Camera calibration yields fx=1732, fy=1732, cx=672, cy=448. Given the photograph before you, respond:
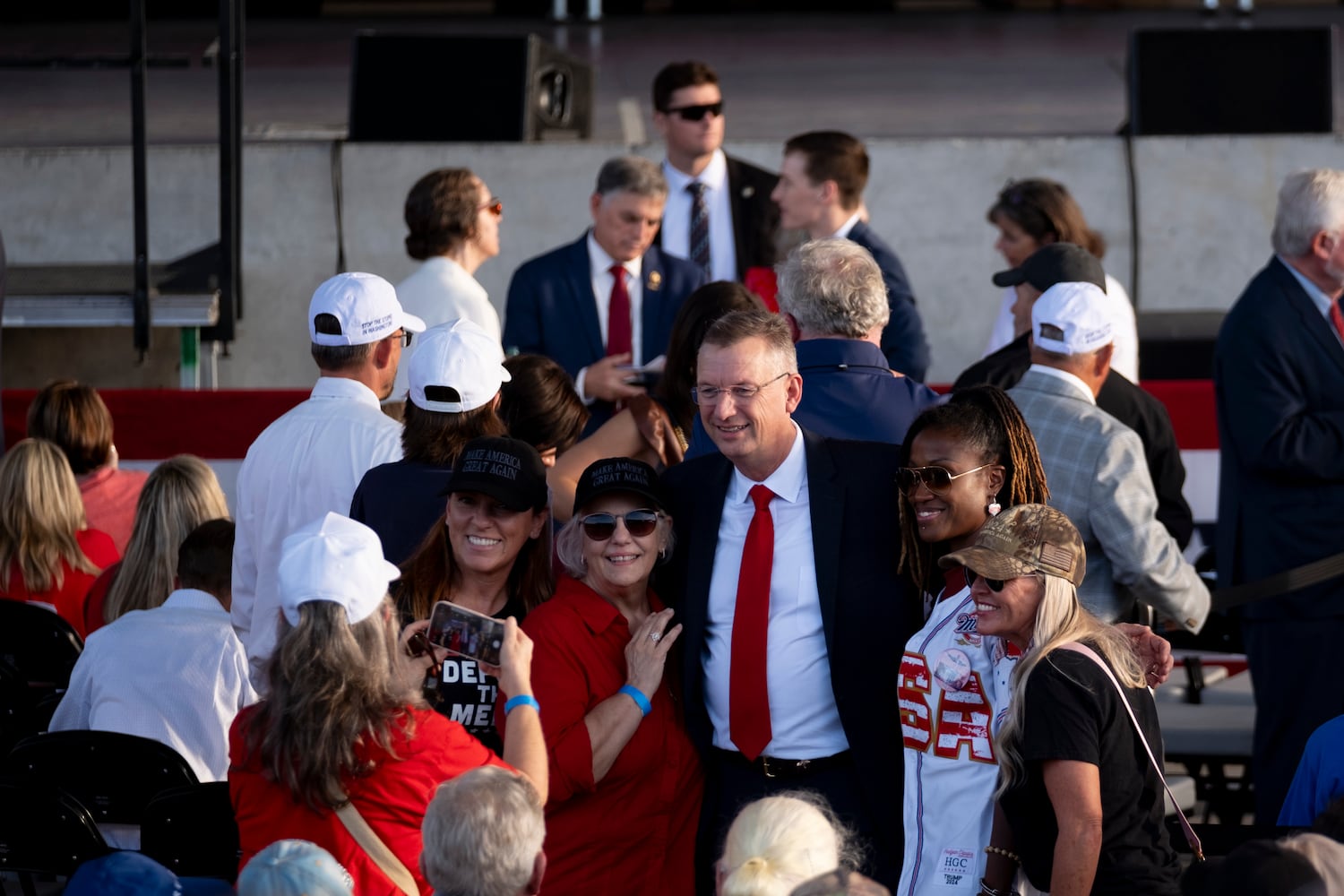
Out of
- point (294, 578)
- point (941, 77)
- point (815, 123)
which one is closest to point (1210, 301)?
point (815, 123)

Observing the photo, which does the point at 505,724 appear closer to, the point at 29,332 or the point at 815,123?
the point at 29,332

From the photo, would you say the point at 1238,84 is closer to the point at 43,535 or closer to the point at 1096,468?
the point at 1096,468

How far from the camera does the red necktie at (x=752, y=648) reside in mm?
3496

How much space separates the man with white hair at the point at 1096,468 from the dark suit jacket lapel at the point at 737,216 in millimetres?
2304

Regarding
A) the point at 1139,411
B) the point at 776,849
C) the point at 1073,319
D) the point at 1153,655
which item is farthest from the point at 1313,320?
the point at 776,849

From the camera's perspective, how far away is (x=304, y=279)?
9414 millimetres

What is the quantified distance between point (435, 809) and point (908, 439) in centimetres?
143

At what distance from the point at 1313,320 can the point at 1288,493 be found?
0.52m

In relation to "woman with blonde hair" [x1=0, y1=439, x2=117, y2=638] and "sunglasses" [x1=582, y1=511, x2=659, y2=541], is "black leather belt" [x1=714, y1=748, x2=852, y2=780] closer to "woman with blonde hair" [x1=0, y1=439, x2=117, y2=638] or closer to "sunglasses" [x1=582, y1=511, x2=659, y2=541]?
"sunglasses" [x1=582, y1=511, x2=659, y2=541]

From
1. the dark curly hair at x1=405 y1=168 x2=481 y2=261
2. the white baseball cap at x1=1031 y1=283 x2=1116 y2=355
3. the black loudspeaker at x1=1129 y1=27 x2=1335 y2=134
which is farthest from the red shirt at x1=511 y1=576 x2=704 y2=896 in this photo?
the black loudspeaker at x1=1129 y1=27 x2=1335 y2=134

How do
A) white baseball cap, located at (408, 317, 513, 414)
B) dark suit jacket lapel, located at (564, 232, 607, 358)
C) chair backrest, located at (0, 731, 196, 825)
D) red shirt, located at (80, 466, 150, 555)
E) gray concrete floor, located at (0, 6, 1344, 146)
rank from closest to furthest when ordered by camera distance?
1. chair backrest, located at (0, 731, 196, 825)
2. white baseball cap, located at (408, 317, 513, 414)
3. red shirt, located at (80, 466, 150, 555)
4. dark suit jacket lapel, located at (564, 232, 607, 358)
5. gray concrete floor, located at (0, 6, 1344, 146)

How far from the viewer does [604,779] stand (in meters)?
3.42

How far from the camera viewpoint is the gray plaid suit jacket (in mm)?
4371

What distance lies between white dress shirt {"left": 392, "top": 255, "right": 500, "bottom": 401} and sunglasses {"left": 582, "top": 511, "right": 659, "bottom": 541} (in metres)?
2.03
